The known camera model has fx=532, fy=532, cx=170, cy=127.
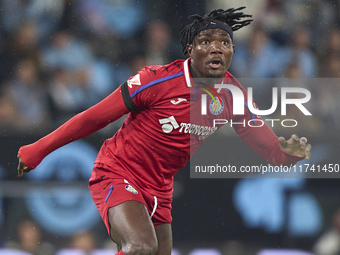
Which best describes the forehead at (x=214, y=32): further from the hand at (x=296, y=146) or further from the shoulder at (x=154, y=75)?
the hand at (x=296, y=146)

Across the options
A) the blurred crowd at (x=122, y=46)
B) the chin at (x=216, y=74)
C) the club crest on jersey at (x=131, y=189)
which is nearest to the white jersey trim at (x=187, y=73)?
the chin at (x=216, y=74)

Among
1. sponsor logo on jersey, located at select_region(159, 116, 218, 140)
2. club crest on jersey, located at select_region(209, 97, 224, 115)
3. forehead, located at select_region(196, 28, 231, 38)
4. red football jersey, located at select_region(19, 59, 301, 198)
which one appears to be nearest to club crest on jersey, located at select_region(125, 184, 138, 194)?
red football jersey, located at select_region(19, 59, 301, 198)

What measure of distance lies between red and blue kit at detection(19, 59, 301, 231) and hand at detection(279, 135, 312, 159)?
0.43m

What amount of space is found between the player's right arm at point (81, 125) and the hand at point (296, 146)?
1.23 metres

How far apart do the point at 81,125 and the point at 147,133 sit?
1.47 ft

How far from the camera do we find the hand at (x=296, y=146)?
387cm

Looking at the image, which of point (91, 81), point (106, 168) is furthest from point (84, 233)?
point (106, 168)

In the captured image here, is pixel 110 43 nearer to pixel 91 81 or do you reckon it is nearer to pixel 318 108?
pixel 91 81

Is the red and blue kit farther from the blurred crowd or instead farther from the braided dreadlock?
the blurred crowd

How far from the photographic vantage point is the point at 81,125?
3.55m

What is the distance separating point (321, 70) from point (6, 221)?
159 inches

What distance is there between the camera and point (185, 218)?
5.71m

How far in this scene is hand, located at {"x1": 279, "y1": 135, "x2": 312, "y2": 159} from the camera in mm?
3865

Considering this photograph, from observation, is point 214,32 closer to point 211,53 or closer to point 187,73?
point 211,53
